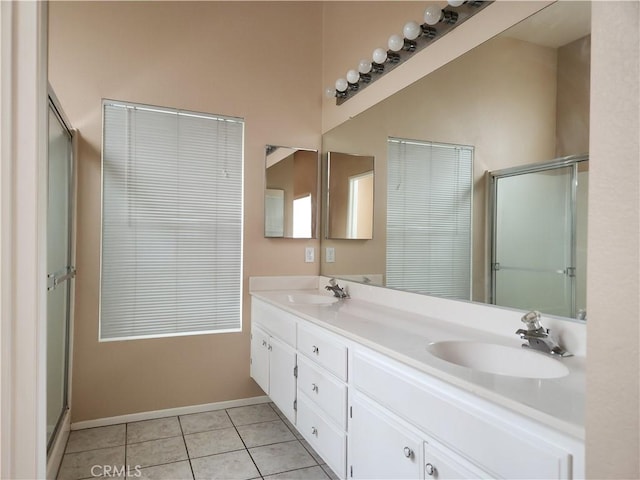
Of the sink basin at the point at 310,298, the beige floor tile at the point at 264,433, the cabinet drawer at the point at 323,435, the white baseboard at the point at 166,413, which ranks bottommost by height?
the beige floor tile at the point at 264,433

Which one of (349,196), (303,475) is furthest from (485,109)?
(303,475)

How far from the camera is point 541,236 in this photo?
1.45 meters

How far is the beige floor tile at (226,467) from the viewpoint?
1997 mm

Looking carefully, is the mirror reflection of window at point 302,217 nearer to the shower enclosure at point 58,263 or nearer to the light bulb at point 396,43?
the light bulb at point 396,43

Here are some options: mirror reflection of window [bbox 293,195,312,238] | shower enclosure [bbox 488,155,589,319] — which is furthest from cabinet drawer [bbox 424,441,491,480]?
mirror reflection of window [bbox 293,195,312,238]

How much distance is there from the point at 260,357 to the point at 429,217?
1408mm

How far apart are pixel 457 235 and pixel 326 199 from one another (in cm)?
136

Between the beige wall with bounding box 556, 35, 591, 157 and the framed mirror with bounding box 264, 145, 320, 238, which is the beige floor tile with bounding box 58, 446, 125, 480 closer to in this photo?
the framed mirror with bounding box 264, 145, 320, 238

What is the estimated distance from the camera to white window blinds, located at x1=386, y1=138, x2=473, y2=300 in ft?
5.86

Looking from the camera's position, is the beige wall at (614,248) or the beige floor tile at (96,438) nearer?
the beige wall at (614,248)

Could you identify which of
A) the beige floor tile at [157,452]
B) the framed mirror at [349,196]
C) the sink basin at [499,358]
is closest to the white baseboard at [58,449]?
the beige floor tile at [157,452]

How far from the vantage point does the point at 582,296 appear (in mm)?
1298

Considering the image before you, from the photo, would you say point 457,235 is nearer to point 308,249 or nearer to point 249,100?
point 308,249

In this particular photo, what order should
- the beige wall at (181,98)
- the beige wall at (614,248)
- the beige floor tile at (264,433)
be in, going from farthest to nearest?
1. the beige wall at (181,98)
2. the beige floor tile at (264,433)
3. the beige wall at (614,248)
